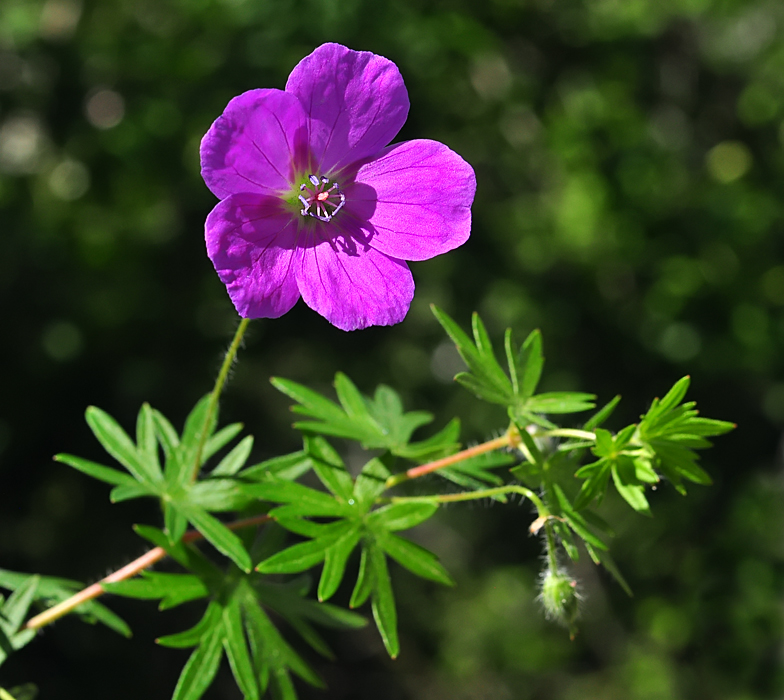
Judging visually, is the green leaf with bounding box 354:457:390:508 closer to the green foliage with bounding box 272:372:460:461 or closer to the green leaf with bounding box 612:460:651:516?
the green foliage with bounding box 272:372:460:461

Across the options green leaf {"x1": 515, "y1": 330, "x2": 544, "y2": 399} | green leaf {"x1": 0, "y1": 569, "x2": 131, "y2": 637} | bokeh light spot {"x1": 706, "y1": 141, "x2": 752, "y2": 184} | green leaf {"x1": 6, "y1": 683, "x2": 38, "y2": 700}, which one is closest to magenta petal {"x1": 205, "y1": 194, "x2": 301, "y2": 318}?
green leaf {"x1": 515, "y1": 330, "x2": 544, "y2": 399}

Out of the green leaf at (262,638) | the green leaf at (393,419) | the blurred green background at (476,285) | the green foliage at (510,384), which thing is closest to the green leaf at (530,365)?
the green foliage at (510,384)

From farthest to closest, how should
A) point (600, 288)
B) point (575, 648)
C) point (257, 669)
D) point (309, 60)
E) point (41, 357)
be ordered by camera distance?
point (575, 648) < point (600, 288) < point (41, 357) < point (257, 669) < point (309, 60)

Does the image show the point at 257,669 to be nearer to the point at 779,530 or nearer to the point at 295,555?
the point at 295,555

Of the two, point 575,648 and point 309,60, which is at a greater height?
point 309,60

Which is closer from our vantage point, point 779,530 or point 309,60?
point 309,60

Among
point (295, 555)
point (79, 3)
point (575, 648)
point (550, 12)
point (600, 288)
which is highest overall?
point (79, 3)

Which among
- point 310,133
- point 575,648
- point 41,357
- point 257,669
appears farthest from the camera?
point 575,648

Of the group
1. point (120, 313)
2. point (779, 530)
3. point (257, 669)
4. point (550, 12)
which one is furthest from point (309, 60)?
point (779, 530)
